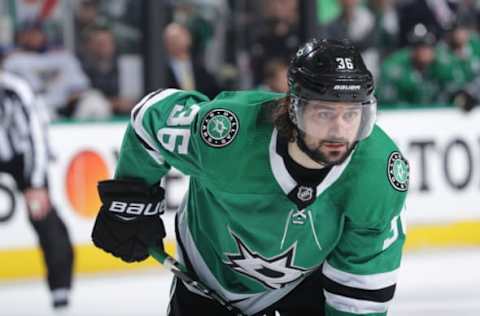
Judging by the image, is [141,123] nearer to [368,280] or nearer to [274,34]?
[368,280]

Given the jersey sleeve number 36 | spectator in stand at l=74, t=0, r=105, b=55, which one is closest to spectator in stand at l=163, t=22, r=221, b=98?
spectator in stand at l=74, t=0, r=105, b=55

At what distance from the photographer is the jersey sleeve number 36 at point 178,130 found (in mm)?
2660

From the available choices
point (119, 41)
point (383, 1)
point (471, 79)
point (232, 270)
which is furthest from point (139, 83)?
point (232, 270)

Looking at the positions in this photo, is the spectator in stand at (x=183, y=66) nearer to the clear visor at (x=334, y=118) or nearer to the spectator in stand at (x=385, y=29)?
the spectator in stand at (x=385, y=29)

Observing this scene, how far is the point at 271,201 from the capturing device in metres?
2.59

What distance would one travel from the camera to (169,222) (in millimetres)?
5352

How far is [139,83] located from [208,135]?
10.2ft

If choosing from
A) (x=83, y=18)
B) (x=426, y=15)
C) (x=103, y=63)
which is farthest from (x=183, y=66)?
(x=426, y=15)

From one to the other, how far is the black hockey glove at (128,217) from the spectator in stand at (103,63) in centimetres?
268

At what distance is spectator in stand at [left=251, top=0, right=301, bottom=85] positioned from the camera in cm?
577

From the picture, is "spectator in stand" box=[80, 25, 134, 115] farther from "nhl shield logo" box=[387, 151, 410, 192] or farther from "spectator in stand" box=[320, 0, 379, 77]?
"nhl shield logo" box=[387, 151, 410, 192]

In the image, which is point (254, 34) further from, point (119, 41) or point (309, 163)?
point (309, 163)

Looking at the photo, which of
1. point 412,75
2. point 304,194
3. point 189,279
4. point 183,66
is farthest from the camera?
point 412,75

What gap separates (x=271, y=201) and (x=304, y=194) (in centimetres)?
10
